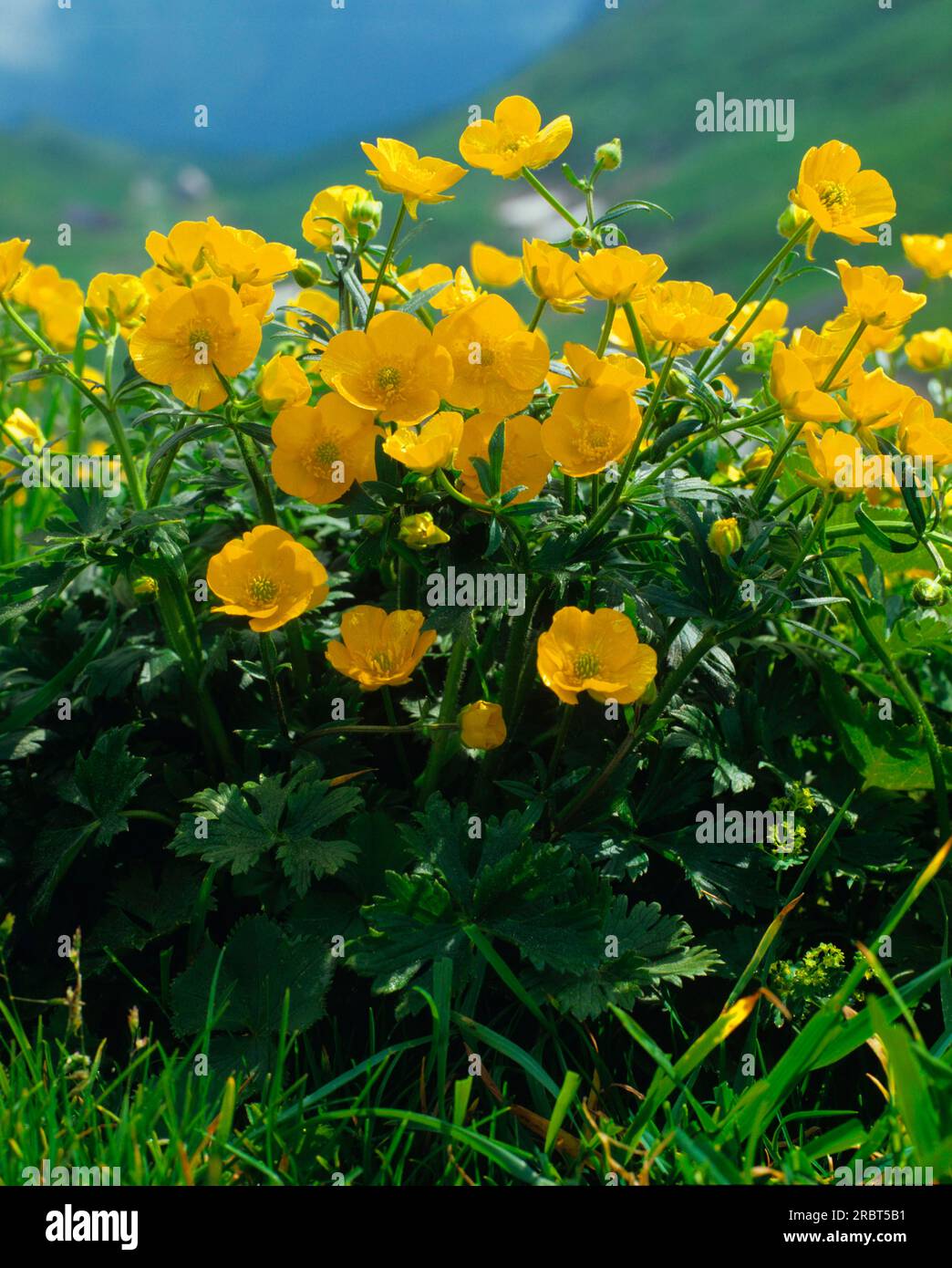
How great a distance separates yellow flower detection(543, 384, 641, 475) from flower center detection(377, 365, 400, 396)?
0.17 m

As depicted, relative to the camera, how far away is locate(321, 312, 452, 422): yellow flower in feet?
4.14

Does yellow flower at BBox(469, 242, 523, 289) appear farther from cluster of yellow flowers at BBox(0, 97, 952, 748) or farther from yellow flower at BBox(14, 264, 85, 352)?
yellow flower at BBox(14, 264, 85, 352)

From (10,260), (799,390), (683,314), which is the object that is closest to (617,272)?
(683,314)

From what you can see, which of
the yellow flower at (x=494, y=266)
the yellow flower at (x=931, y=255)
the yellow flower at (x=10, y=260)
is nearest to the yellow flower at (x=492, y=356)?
the yellow flower at (x=494, y=266)

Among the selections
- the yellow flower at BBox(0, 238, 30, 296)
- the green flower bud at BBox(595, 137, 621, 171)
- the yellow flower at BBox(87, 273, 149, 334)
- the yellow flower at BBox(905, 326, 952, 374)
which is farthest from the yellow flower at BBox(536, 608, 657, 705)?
the yellow flower at BBox(905, 326, 952, 374)

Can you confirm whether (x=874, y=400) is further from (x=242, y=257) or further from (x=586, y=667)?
(x=242, y=257)

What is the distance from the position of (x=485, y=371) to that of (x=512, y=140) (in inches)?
11.6

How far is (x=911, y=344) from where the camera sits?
1.95 m

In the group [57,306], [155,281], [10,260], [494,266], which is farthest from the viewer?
[57,306]

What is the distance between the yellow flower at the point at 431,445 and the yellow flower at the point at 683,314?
25cm

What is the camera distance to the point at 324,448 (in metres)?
1.32
